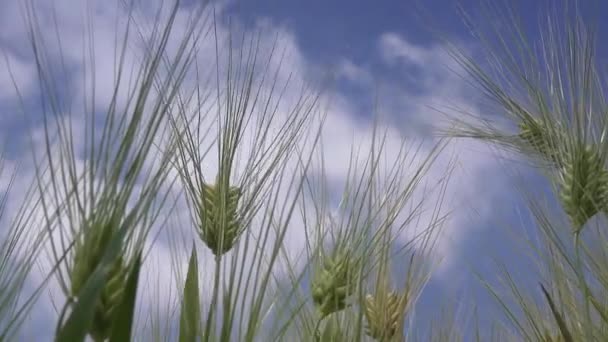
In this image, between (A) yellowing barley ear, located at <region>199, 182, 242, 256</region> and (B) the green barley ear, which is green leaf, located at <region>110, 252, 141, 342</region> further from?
(B) the green barley ear

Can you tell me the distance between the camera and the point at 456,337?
142 centimetres

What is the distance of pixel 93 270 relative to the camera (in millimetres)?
706

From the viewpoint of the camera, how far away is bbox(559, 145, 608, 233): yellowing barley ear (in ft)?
4.16

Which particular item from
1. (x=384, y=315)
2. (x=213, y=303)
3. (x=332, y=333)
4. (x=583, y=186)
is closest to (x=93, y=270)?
(x=213, y=303)

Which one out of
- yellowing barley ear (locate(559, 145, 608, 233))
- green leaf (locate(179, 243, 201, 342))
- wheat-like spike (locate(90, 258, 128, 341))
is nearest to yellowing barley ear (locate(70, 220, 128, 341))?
wheat-like spike (locate(90, 258, 128, 341))

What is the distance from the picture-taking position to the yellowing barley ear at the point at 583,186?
127cm

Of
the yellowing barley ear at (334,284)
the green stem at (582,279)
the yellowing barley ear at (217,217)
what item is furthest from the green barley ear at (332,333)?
the green stem at (582,279)

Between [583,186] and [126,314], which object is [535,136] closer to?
[583,186]

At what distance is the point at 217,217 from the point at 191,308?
0.44 ft

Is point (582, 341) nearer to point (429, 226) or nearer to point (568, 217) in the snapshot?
point (568, 217)

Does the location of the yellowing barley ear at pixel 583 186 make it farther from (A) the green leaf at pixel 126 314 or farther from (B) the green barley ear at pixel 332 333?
(A) the green leaf at pixel 126 314

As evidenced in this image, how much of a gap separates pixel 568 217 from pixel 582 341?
0.60 ft

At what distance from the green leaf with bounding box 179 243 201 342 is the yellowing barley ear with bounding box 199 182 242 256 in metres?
0.04

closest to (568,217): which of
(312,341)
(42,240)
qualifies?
(312,341)
